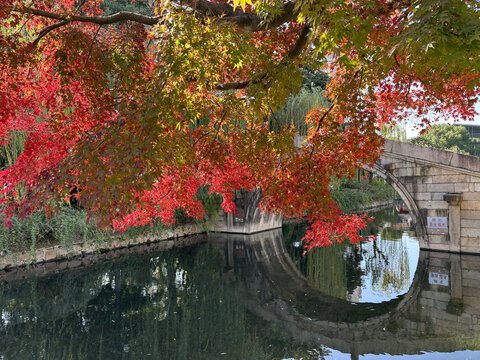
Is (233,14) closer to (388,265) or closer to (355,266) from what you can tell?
(355,266)

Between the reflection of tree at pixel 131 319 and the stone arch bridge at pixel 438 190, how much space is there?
573 centimetres

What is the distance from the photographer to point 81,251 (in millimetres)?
8930

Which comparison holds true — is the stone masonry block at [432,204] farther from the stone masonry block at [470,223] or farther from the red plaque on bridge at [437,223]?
the stone masonry block at [470,223]

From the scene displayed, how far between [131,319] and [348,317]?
3.30m

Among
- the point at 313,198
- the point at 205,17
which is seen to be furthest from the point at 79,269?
the point at 205,17

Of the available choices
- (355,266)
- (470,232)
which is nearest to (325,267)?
(355,266)

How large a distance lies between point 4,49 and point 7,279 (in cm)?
491

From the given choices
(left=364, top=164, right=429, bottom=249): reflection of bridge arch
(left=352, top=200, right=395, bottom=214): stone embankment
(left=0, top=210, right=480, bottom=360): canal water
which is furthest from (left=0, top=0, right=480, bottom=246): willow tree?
(left=352, top=200, right=395, bottom=214): stone embankment

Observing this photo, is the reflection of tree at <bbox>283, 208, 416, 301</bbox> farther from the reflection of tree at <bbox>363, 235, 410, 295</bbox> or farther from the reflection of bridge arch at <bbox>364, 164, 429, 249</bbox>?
the reflection of bridge arch at <bbox>364, 164, 429, 249</bbox>

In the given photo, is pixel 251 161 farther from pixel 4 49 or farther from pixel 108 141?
pixel 4 49

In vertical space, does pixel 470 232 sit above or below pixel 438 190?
below

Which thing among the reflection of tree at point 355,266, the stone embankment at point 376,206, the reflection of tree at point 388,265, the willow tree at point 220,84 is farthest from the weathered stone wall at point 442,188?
the stone embankment at point 376,206

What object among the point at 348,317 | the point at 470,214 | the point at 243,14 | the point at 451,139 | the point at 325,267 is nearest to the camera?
the point at 243,14

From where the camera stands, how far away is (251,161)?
529 centimetres
